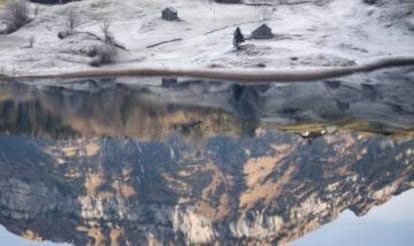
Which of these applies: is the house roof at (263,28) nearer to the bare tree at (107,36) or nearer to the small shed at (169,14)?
the bare tree at (107,36)

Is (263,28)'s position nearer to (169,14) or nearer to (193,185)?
(169,14)

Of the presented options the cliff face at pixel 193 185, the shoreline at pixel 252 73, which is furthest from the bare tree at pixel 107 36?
the cliff face at pixel 193 185

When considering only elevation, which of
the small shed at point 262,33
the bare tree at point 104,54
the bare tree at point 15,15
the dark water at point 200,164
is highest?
the dark water at point 200,164

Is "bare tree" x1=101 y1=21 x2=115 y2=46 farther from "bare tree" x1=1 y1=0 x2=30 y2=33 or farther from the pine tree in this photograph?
the pine tree

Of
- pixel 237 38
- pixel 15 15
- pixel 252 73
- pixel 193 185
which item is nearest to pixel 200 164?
pixel 193 185

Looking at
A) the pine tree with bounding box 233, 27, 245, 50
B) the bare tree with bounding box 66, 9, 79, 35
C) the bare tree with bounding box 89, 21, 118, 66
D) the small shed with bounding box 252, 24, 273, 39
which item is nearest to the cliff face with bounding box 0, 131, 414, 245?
A: the pine tree with bounding box 233, 27, 245, 50

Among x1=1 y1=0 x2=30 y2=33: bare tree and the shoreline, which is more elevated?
the shoreline

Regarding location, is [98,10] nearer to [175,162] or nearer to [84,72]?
[84,72]
